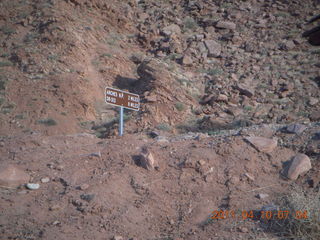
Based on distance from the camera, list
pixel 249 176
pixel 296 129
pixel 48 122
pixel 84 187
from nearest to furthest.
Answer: pixel 249 176, pixel 84 187, pixel 296 129, pixel 48 122

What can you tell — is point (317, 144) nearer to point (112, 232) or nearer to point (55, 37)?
point (112, 232)

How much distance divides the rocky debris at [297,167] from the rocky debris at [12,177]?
373 cm

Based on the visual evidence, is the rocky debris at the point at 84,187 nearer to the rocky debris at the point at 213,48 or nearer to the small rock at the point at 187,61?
the small rock at the point at 187,61

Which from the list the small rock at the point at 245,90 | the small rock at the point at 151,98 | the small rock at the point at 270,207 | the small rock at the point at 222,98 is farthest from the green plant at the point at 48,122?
the small rock at the point at 270,207

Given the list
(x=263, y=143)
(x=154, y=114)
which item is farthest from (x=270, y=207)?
(x=154, y=114)

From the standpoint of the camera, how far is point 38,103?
10.3 m

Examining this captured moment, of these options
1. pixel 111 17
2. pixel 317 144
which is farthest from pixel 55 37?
pixel 317 144

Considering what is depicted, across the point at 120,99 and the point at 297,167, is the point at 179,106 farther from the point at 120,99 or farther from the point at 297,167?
the point at 297,167

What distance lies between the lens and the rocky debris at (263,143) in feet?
15.6

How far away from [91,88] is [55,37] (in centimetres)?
291

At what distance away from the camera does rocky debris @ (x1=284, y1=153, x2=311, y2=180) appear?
4.25 m

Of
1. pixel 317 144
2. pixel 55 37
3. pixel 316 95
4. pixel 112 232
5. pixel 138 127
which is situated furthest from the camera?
pixel 55 37
